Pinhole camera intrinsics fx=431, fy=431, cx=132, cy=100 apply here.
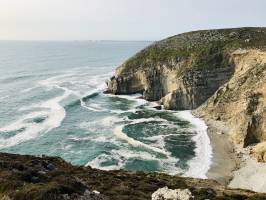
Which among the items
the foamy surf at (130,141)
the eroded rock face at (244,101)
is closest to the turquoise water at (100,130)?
the foamy surf at (130,141)

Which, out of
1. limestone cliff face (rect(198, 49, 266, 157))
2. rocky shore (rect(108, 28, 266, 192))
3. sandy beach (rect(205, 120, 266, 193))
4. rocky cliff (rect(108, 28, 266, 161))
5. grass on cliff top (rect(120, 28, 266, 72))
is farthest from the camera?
grass on cliff top (rect(120, 28, 266, 72))

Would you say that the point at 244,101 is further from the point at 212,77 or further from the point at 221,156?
the point at 212,77

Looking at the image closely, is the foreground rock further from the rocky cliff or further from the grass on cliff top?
the grass on cliff top

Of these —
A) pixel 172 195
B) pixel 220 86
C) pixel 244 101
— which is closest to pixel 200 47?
pixel 220 86

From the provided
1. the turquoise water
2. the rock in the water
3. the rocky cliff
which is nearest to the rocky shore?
the rocky cliff

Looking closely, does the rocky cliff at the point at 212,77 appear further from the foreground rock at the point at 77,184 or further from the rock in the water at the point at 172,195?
the rock in the water at the point at 172,195
